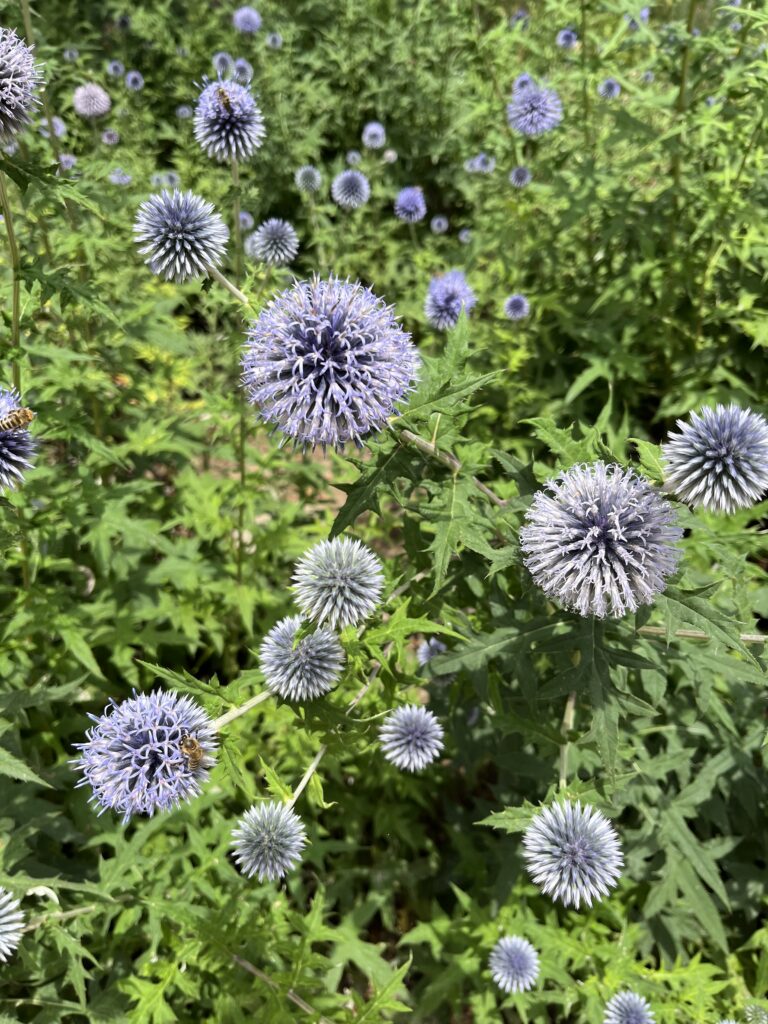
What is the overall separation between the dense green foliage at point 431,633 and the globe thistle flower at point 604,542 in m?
0.11

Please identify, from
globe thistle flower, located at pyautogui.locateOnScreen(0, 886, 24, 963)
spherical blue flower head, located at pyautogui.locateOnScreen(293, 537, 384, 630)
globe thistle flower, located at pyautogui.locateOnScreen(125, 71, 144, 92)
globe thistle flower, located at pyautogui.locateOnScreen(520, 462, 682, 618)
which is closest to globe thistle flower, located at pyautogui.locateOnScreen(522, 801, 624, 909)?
globe thistle flower, located at pyautogui.locateOnScreen(520, 462, 682, 618)

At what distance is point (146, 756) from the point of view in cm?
179

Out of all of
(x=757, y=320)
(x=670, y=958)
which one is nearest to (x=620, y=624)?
(x=670, y=958)

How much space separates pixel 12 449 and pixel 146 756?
0.99 meters

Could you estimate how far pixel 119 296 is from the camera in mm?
3980

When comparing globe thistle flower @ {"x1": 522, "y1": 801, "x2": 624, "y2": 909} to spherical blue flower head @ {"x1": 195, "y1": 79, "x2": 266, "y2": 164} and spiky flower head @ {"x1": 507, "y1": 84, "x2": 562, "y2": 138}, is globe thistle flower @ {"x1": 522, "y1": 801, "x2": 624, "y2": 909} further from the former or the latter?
spiky flower head @ {"x1": 507, "y1": 84, "x2": 562, "y2": 138}

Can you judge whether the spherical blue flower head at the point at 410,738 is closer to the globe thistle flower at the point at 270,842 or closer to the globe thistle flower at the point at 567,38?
the globe thistle flower at the point at 270,842

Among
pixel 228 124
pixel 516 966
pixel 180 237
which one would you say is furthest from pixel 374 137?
pixel 516 966

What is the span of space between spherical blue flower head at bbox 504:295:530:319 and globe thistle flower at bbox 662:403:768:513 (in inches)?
88.9

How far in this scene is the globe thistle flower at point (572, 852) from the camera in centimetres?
198

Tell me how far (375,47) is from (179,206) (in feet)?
16.0

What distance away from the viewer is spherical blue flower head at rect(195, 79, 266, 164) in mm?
2574

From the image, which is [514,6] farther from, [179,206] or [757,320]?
[179,206]

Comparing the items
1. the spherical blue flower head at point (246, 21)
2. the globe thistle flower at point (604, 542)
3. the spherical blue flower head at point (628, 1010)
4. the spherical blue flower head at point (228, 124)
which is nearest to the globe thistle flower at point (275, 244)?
the spherical blue flower head at point (228, 124)
